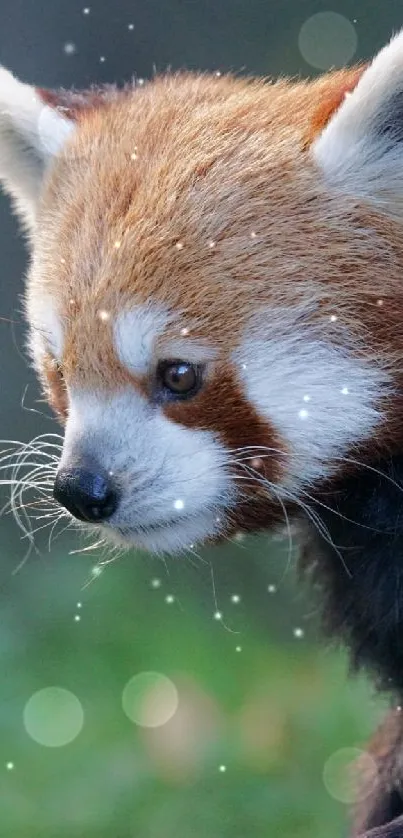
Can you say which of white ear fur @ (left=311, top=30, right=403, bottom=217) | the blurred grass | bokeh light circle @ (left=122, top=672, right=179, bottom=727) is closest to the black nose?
white ear fur @ (left=311, top=30, right=403, bottom=217)

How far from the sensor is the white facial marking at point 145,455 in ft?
3.66

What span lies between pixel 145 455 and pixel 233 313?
6.7 inches

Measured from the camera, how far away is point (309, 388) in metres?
1.10

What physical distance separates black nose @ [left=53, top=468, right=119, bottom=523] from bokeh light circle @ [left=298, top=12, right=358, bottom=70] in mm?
713

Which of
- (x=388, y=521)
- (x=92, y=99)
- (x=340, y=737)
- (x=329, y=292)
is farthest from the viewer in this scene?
(x=340, y=737)

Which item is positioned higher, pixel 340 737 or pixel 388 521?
pixel 388 521

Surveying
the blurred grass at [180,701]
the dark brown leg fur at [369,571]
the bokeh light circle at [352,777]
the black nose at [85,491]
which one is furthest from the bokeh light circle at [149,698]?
the black nose at [85,491]

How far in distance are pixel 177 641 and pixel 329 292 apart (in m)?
1.07

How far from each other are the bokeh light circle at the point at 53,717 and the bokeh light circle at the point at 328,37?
1117 millimetres

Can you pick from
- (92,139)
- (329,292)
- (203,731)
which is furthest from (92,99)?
(203,731)

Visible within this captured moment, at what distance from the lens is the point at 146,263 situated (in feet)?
3.60

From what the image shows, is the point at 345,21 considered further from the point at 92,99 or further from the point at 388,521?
the point at 388,521

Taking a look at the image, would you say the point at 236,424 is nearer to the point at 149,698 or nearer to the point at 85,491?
the point at 85,491

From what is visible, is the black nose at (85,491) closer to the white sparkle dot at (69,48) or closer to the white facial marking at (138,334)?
the white facial marking at (138,334)
